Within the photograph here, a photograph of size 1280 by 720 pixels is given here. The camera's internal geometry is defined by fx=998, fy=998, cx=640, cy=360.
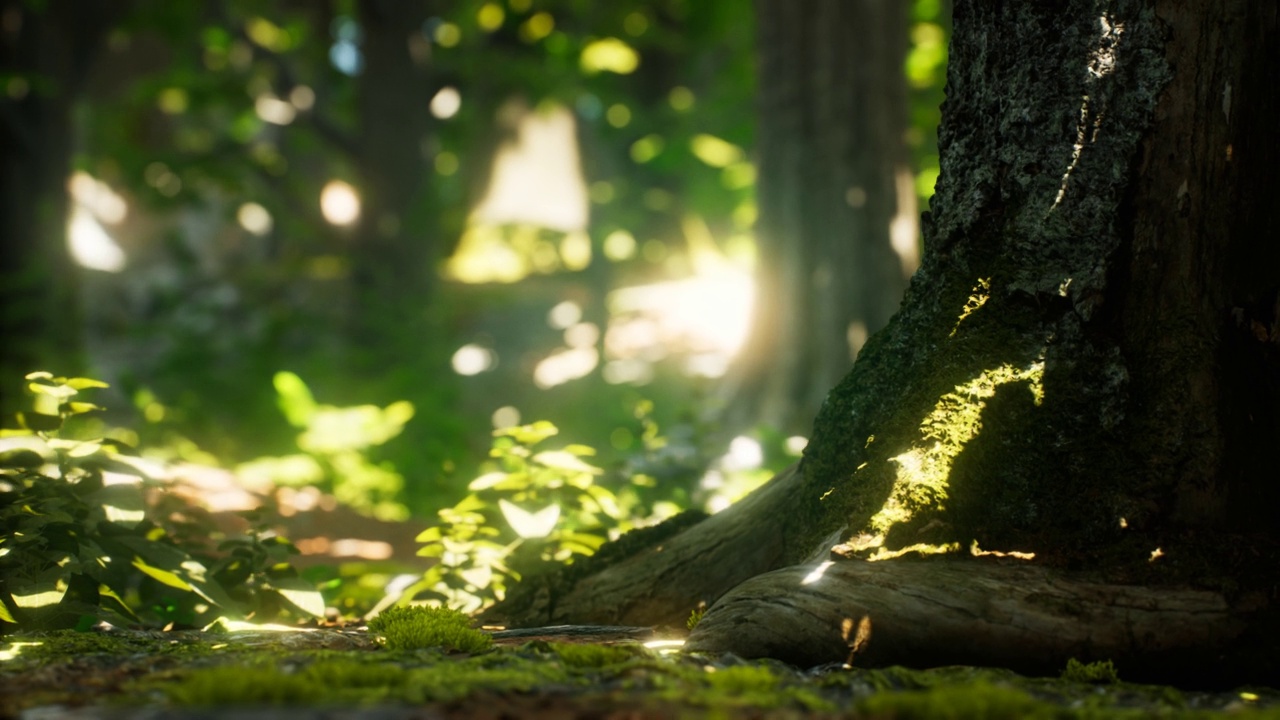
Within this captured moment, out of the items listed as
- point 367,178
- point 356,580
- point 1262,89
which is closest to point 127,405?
point 367,178

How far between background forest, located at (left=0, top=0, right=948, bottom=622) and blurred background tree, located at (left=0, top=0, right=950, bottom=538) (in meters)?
0.04

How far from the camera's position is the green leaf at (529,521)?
342 centimetres

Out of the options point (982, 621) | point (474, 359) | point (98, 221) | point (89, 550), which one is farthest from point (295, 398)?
point (98, 221)

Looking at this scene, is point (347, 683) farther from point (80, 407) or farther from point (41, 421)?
point (41, 421)

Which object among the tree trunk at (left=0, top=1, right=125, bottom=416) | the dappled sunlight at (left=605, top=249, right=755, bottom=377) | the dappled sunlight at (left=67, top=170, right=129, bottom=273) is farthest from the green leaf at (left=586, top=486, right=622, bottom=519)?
the dappled sunlight at (left=67, top=170, right=129, bottom=273)

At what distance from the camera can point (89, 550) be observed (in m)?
3.10

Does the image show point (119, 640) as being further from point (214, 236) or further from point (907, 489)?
point (214, 236)

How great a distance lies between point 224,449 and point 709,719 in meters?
7.77

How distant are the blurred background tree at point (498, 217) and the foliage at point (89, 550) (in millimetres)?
1349

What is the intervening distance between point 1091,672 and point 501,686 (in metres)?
1.46

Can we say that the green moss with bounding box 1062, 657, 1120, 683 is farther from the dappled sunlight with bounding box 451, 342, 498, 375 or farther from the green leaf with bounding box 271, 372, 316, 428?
the dappled sunlight with bounding box 451, 342, 498, 375

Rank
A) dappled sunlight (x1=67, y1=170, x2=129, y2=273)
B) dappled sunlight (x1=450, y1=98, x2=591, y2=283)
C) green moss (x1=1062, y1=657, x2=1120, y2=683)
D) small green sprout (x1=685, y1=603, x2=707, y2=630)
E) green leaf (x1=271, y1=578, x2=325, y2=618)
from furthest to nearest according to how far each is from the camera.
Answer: dappled sunlight (x1=67, y1=170, x2=129, y2=273) → dappled sunlight (x1=450, y1=98, x2=591, y2=283) → green leaf (x1=271, y1=578, x2=325, y2=618) → small green sprout (x1=685, y1=603, x2=707, y2=630) → green moss (x1=1062, y1=657, x2=1120, y2=683)

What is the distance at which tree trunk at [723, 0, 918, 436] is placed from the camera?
22.7 feet

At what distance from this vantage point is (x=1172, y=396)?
2.79 meters
